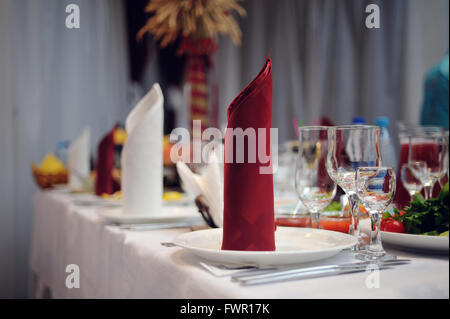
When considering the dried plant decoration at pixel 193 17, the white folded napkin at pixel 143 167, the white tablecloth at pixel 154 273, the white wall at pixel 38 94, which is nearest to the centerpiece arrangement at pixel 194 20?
the dried plant decoration at pixel 193 17

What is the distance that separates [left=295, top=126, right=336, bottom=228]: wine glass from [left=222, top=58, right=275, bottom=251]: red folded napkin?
13 cm

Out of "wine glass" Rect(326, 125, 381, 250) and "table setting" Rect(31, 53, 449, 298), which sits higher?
"wine glass" Rect(326, 125, 381, 250)

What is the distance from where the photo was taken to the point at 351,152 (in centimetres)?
71

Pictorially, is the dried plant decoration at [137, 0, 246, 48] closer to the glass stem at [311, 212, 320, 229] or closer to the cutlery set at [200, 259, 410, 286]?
the glass stem at [311, 212, 320, 229]

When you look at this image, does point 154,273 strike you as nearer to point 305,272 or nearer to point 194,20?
point 305,272

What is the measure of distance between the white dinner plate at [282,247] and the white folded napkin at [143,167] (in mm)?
394

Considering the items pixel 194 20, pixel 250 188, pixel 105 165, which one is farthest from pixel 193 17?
pixel 250 188

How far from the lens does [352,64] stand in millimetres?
3316

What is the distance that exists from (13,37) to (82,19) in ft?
2.46

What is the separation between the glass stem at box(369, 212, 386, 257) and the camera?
0.64 metres

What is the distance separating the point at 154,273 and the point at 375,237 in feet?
1.16

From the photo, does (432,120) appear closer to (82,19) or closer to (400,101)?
(400,101)

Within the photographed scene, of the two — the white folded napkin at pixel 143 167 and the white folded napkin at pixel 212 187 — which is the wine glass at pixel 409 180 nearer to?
the white folded napkin at pixel 212 187

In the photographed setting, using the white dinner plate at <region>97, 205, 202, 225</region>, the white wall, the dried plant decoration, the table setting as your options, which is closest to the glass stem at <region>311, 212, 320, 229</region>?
the table setting
